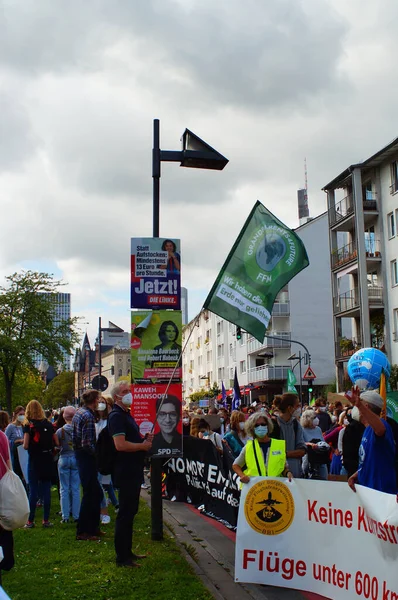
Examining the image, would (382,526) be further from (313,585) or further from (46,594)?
(46,594)

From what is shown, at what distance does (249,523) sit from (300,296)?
57275 mm

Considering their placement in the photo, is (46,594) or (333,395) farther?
(333,395)

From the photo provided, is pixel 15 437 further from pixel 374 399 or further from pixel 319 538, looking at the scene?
pixel 374 399

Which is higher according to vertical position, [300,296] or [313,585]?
[300,296]

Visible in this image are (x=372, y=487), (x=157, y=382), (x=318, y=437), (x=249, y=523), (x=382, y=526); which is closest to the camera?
(x=382, y=526)

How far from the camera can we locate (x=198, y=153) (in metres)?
9.50

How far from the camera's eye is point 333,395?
20.7m

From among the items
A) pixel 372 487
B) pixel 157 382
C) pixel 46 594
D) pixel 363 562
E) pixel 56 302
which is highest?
pixel 56 302

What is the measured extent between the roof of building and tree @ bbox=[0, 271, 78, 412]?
17.7 meters

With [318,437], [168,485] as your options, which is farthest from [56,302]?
[318,437]

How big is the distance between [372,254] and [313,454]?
99.3ft

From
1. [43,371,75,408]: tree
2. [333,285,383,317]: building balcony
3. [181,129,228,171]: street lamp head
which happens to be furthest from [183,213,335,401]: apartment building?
[43,371,75,408]: tree

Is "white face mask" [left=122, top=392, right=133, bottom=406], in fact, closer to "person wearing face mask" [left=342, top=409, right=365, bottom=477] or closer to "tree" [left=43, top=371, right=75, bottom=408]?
"person wearing face mask" [left=342, top=409, right=365, bottom=477]

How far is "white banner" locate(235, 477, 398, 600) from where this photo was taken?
5.51 m
